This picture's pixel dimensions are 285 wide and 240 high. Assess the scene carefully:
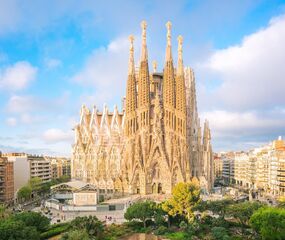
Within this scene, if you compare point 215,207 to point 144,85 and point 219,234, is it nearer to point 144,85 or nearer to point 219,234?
point 219,234

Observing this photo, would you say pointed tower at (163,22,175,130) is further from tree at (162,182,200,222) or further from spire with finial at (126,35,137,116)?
tree at (162,182,200,222)

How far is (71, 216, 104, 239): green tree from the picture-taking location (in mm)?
24580

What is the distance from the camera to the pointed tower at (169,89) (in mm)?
56562

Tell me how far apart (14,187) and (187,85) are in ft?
109

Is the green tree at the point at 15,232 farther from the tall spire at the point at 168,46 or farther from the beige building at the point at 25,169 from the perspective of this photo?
the tall spire at the point at 168,46

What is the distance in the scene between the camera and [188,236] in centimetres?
2767

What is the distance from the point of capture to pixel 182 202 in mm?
31375

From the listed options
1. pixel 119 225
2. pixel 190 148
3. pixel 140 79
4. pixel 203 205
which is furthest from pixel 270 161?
pixel 119 225

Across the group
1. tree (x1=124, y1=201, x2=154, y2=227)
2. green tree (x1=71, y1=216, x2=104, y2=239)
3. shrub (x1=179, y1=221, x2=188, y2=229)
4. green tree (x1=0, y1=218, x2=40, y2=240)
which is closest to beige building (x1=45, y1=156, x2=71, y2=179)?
tree (x1=124, y1=201, x2=154, y2=227)

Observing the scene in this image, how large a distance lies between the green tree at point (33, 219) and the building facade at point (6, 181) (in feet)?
82.0

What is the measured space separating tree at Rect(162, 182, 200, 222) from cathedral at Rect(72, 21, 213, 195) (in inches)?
867

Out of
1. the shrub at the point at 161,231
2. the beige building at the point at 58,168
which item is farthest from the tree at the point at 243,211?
the beige building at the point at 58,168

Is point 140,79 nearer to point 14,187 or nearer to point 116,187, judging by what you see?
point 116,187

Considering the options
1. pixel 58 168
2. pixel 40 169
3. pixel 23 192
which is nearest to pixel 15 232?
pixel 23 192
